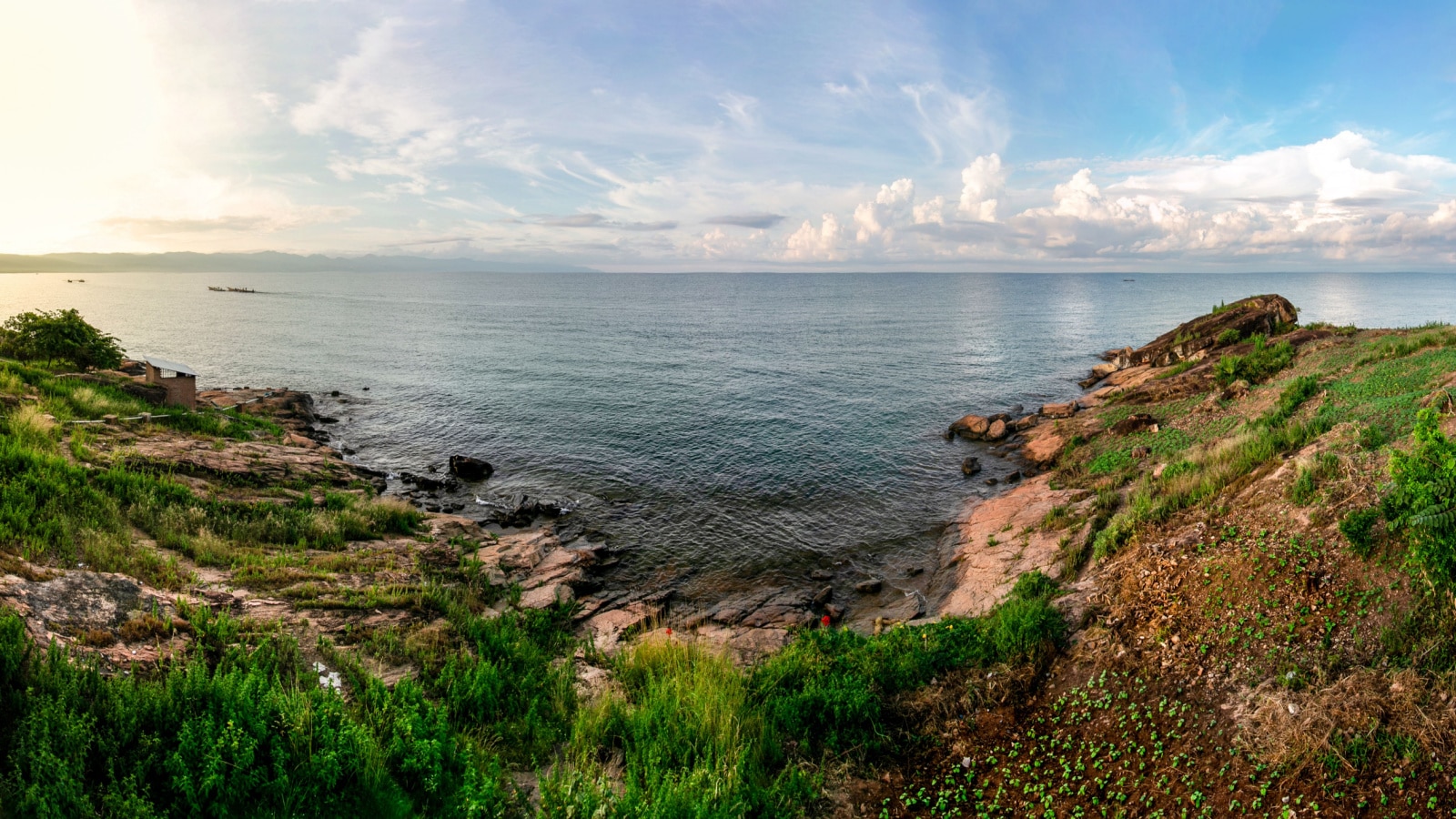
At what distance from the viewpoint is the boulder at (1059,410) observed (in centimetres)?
3994

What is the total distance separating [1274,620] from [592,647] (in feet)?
44.1

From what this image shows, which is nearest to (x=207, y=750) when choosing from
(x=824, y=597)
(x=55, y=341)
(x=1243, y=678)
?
(x=1243, y=678)

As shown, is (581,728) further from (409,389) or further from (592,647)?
(409,389)

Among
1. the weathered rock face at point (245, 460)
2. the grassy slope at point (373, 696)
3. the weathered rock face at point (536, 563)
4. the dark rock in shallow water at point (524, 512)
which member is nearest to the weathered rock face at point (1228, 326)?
the grassy slope at point (373, 696)

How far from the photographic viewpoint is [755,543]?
25.7 meters

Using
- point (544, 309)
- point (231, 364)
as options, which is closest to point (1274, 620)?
point (231, 364)

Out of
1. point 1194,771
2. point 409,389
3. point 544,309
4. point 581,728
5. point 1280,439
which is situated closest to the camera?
point 1194,771

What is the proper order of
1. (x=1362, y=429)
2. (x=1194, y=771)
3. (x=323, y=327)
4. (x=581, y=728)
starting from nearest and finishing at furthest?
1. (x=1194, y=771)
2. (x=581, y=728)
3. (x=1362, y=429)
4. (x=323, y=327)

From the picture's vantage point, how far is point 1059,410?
4091 centimetres

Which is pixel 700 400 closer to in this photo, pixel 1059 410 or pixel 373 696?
pixel 1059 410

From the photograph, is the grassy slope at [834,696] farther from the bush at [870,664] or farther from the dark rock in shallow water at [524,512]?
the dark rock in shallow water at [524,512]

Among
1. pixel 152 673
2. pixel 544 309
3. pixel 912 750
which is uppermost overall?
pixel 544 309

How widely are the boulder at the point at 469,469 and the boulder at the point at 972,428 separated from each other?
28329 mm

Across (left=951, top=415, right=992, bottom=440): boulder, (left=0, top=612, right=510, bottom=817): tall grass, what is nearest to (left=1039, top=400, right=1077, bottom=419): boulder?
(left=951, top=415, right=992, bottom=440): boulder
